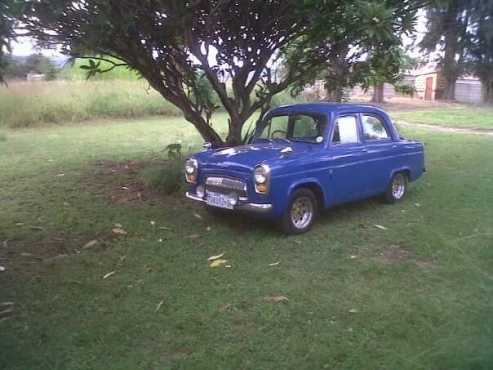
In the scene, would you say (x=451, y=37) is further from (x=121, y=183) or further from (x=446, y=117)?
(x=446, y=117)

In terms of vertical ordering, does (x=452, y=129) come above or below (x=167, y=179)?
below

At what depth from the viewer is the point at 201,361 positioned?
139 inches

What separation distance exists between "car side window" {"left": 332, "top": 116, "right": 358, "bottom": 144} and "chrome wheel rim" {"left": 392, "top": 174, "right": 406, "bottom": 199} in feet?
3.61

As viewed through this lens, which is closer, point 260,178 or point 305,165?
point 260,178

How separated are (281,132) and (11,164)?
6.18 m

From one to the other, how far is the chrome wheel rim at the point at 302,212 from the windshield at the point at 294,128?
0.80 m

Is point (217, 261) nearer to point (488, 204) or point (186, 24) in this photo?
point (186, 24)

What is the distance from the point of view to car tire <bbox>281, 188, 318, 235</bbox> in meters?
5.96

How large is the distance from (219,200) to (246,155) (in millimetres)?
589

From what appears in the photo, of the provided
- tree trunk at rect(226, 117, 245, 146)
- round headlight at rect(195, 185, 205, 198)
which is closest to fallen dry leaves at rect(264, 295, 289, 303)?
round headlight at rect(195, 185, 205, 198)

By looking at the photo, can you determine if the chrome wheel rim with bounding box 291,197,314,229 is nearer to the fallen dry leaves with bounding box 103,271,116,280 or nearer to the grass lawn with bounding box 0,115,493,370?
the grass lawn with bounding box 0,115,493,370

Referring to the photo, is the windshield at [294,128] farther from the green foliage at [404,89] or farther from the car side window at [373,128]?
the green foliage at [404,89]

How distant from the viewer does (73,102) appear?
18.9 metres

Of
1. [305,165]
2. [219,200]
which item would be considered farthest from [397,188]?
[219,200]
